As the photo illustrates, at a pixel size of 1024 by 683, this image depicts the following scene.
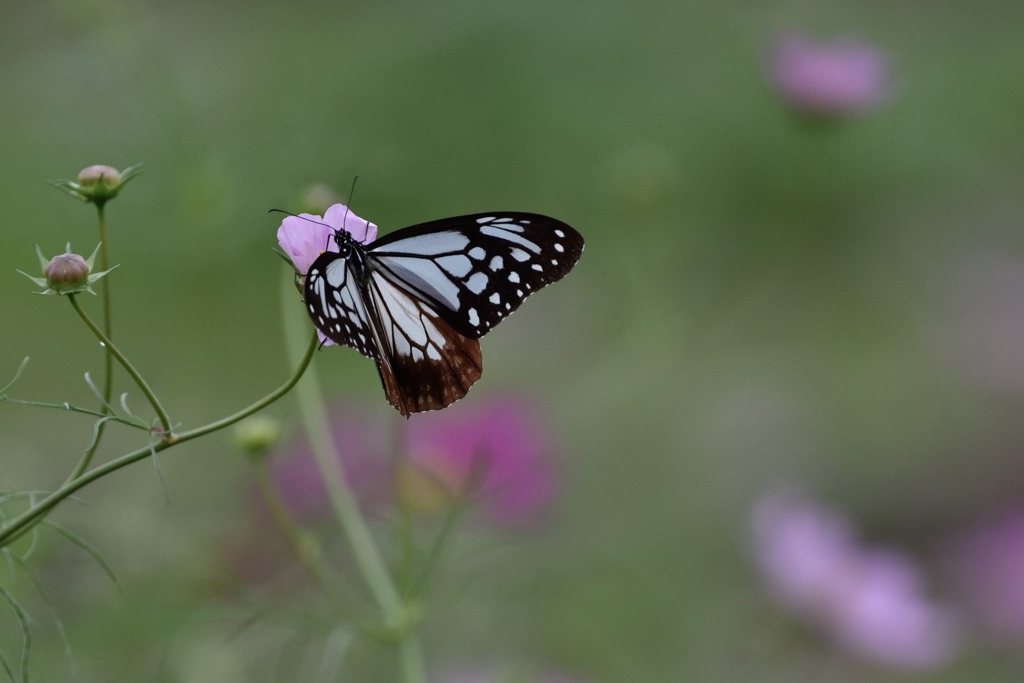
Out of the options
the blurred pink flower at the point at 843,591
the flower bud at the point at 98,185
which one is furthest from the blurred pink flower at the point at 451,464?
the flower bud at the point at 98,185

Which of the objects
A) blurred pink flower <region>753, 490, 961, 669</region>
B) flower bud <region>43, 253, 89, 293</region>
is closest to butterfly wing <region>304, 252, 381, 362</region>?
flower bud <region>43, 253, 89, 293</region>

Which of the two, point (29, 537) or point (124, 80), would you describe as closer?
point (29, 537)

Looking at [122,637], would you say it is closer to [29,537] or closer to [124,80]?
[29,537]

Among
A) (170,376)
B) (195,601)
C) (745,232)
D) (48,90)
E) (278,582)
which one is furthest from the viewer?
(745,232)

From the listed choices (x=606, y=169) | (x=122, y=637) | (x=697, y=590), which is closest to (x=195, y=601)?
(x=122, y=637)

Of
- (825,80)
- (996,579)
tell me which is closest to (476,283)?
(825,80)

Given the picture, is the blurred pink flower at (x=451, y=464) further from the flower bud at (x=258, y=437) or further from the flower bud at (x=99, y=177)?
the flower bud at (x=99, y=177)

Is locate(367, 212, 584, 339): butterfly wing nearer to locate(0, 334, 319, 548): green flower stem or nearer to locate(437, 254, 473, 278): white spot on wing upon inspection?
locate(437, 254, 473, 278): white spot on wing

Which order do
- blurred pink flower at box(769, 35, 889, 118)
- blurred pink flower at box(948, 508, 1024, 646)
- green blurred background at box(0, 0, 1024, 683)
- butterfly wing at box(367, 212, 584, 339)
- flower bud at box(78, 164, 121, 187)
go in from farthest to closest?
blurred pink flower at box(948, 508, 1024, 646), blurred pink flower at box(769, 35, 889, 118), green blurred background at box(0, 0, 1024, 683), butterfly wing at box(367, 212, 584, 339), flower bud at box(78, 164, 121, 187)

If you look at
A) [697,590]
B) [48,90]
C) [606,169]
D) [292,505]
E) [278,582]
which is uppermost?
[606,169]
